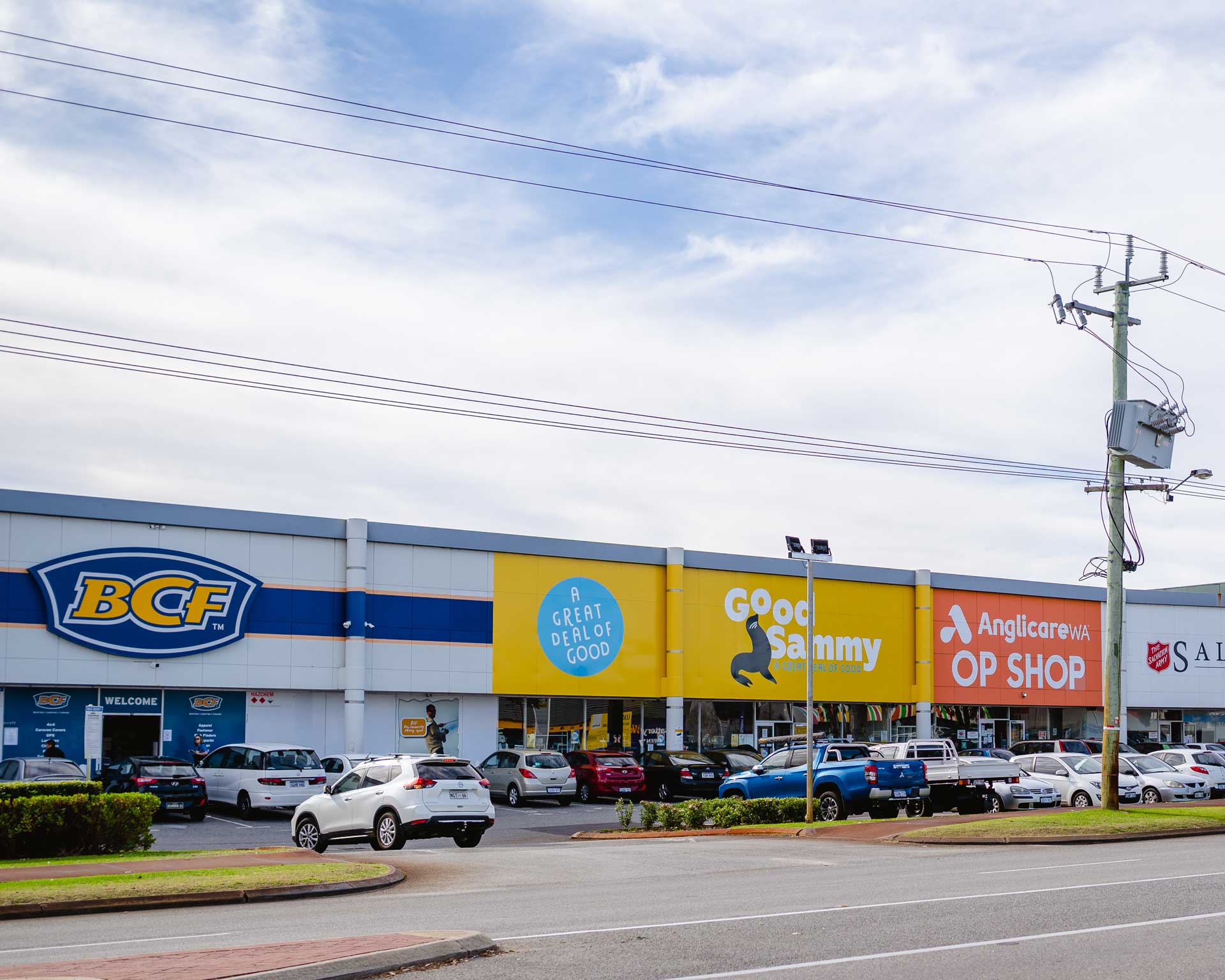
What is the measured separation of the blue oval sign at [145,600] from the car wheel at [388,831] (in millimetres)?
14712

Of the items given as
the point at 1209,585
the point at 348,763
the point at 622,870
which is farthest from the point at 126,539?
the point at 1209,585

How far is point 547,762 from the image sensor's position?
→ 34.8 metres

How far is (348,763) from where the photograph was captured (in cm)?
3092

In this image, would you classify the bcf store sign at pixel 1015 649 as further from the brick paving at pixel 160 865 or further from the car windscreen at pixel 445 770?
the brick paving at pixel 160 865

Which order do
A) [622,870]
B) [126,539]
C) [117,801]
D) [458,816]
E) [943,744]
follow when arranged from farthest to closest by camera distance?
[126,539] < [943,744] < [458,816] < [117,801] < [622,870]

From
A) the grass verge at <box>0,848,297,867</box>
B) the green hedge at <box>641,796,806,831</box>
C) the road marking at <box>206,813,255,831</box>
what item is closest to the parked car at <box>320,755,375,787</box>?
the road marking at <box>206,813,255,831</box>

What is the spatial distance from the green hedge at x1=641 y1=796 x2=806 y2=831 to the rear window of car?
9815 mm

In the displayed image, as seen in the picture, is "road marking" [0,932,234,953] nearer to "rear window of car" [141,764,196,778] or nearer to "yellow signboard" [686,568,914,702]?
"rear window of car" [141,764,196,778]

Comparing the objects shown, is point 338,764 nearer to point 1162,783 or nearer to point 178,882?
point 178,882

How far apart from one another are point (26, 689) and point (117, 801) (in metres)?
14.5

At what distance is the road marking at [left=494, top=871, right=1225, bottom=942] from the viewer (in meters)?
11.4

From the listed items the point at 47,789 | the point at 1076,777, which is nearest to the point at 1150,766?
the point at 1076,777

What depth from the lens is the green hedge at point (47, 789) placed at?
19.1 metres

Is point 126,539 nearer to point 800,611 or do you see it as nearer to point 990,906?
point 800,611
